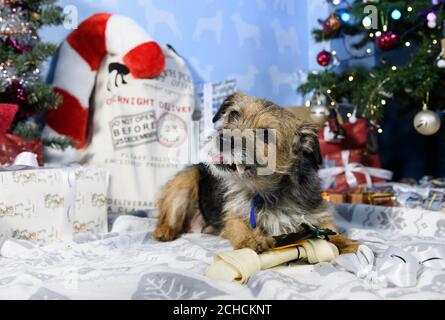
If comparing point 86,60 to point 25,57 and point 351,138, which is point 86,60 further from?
point 351,138

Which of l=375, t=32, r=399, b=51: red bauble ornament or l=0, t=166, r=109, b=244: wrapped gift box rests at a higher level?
l=375, t=32, r=399, b=51: red bauble ornament

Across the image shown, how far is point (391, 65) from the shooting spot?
316 cm

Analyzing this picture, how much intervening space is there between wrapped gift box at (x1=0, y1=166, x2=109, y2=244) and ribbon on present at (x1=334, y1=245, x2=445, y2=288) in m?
1.21

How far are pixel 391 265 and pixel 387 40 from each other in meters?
1.98

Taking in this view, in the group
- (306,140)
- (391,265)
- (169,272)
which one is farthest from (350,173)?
(169,272)

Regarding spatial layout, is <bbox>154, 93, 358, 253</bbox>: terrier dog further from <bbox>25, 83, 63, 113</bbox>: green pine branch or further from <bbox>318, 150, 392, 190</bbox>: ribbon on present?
<bbox>318, 150, 392, 190</bbox>: ribbon on present

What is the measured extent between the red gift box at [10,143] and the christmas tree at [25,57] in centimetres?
8

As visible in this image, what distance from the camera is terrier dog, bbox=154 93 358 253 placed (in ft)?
5.46

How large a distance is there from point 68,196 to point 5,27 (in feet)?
2.92

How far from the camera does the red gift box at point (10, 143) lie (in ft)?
6.82

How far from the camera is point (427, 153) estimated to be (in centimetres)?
394

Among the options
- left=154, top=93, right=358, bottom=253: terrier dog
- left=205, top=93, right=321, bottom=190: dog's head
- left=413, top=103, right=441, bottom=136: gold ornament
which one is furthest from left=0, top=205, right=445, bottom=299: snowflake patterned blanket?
left=413, top=103, right=441, bottom=136: gold ornament

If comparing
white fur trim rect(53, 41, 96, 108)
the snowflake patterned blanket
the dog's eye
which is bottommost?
the snowflake patterned blanket
